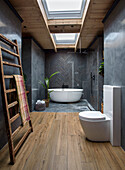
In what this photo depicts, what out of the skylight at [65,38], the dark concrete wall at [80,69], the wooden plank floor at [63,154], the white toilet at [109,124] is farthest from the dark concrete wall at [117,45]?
the skylight at [65,38]

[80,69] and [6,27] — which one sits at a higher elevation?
[6,27]

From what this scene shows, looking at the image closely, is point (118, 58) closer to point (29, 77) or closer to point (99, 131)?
point (99, 131)

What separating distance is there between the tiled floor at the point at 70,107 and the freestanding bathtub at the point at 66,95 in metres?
0.19

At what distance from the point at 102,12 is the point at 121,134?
7.56 feet

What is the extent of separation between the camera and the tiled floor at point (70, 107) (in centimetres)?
439

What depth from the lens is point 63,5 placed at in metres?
2.98

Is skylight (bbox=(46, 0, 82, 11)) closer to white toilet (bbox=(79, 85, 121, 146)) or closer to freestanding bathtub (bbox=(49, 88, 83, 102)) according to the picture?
white toilet (bbox=(79, 85, 121, 146))

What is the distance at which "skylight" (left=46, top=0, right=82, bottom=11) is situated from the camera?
2.87 meters

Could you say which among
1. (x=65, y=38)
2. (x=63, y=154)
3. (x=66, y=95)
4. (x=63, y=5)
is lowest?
(x=63, y=154)

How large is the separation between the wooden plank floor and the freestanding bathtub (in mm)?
2327

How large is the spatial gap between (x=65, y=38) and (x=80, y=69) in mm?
1312

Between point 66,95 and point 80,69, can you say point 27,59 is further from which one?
point 66,95

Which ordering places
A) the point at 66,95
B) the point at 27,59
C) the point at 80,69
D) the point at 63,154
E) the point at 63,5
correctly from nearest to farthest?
the point at 63,154 → the point at 63,5 → the point at 27,59 → the point at 80,69 → the point at 66,95

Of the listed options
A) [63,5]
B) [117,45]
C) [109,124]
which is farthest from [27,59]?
[109,124]
